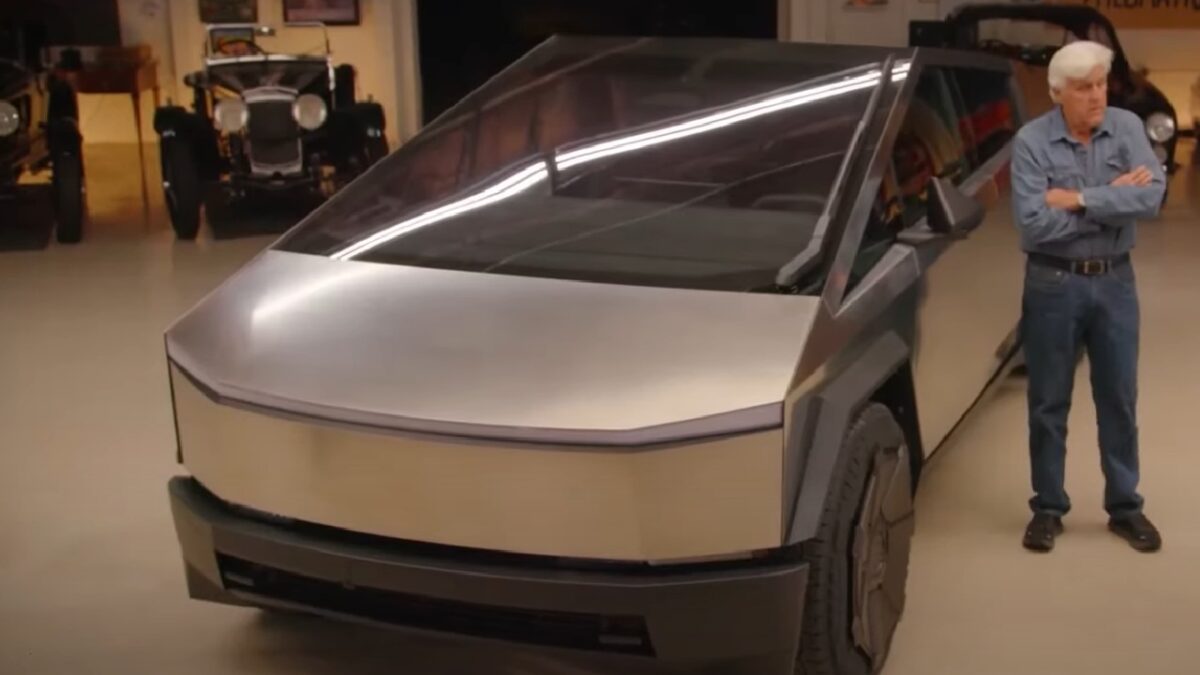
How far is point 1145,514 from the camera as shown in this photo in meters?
3.70

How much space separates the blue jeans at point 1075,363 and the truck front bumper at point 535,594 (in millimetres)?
1275

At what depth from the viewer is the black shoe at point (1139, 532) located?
3.46 meters

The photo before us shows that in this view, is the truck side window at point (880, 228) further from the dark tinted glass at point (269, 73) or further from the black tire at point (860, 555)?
the dark tinted glass at point (269, 73)

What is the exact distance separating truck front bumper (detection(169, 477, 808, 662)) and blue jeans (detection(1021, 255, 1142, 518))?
4.18ft

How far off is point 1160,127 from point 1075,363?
5.09 metres

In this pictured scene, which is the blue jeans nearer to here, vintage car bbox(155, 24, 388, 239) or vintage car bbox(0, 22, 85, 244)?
vintage car bbox(155, 24, 388, 239)

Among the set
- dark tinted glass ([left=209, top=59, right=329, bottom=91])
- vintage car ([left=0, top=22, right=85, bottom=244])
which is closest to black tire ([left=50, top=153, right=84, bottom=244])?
vintage car ([left=0, top=22, right=85, bottom=244])

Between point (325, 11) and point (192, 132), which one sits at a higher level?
point (325, 11)

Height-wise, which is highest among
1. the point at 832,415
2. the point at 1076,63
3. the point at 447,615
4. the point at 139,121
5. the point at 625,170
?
the point at 1076,63

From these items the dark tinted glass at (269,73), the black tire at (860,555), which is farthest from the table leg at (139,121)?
the black tire at (860,555)

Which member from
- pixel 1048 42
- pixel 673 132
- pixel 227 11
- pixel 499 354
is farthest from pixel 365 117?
pixel 499 354

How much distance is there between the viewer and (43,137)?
8.16 meters

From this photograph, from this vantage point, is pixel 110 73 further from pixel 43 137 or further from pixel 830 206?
pixel 830 206

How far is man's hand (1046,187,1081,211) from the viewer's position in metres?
3.21
